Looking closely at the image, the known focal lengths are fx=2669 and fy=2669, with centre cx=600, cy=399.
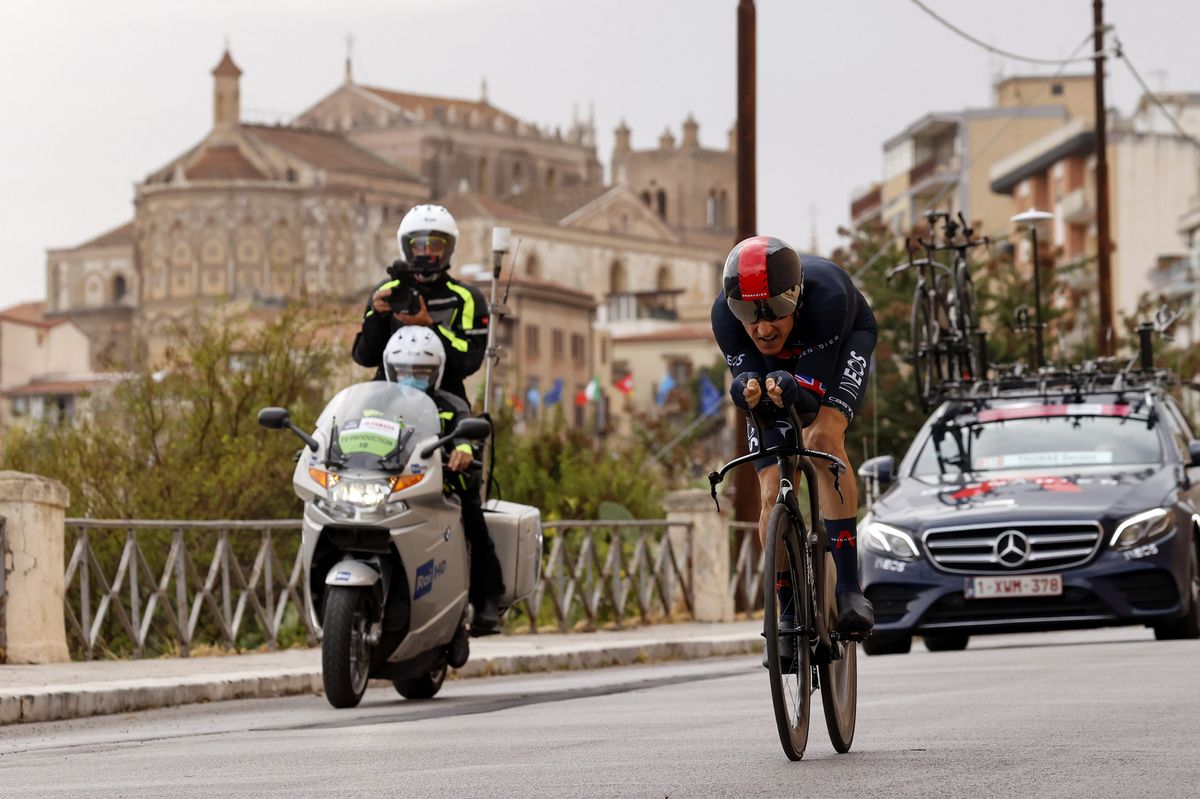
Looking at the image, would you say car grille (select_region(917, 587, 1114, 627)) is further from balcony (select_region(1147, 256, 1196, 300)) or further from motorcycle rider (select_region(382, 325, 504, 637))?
balcony (select_region(1147, 256, 1196, 300))

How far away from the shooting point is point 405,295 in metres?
13.8

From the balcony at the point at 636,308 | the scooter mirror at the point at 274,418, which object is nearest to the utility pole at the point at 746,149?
the scooter mirror at the point at 274,418

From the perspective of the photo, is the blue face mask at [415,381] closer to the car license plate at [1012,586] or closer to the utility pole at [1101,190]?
the car license plate at [1012,586]

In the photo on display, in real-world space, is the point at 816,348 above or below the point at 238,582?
above

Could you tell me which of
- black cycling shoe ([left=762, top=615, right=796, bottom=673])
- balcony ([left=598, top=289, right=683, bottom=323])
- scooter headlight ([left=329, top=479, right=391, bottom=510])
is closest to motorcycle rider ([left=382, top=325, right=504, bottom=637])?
scooter headlight ([left=329, top=479, right=391, bottom=510])

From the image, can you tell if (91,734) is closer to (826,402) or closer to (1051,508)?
(826,402)

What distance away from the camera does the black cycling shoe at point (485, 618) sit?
45.0 ft

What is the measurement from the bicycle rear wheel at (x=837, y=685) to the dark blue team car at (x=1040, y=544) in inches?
274

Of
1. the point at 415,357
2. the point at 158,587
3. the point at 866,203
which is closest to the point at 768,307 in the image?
the point at 415,357

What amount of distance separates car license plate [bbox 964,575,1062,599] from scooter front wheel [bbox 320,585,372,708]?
4.68 meters

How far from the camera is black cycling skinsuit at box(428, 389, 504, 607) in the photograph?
44.5 feet

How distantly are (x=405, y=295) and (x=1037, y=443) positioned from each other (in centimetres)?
531

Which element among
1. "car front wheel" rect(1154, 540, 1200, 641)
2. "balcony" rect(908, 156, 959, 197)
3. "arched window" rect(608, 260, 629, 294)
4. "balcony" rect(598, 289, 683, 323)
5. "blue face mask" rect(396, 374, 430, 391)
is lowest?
→ "car front wheel" rect(1154, 540, 1200, 641)

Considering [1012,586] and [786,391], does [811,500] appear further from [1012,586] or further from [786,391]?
[1012,586]
